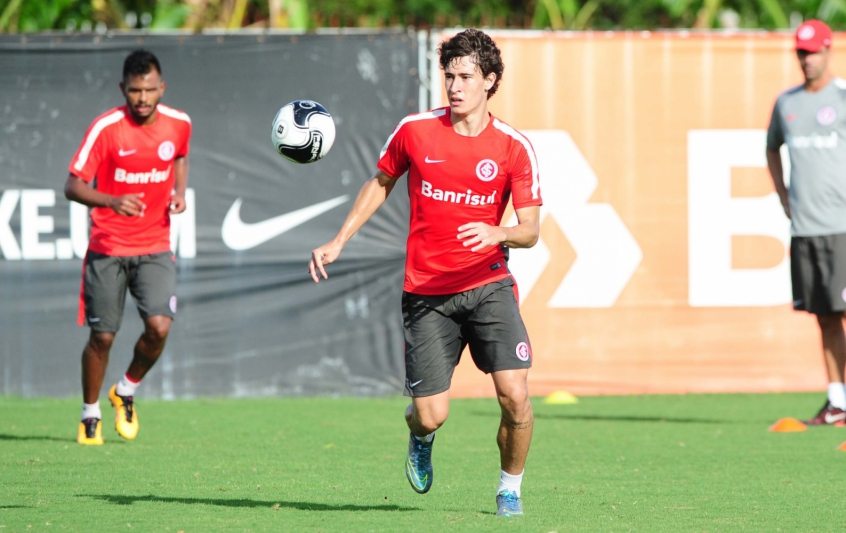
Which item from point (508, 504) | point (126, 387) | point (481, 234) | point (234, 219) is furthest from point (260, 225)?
point (481, 234)

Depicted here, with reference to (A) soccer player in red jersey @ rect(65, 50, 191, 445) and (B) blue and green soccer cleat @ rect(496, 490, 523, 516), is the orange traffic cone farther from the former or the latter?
(A) soccer player in red jersey @ rect(65, 50, 191, 445)

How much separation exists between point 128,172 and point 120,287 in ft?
2.60

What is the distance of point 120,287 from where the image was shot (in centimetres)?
813

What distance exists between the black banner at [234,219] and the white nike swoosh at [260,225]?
0.04ft

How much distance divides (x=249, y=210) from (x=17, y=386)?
2567mm

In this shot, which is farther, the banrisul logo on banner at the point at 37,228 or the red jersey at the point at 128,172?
the banrisul logo on banner at the point at 37,228

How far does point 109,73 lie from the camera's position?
10.4 meters

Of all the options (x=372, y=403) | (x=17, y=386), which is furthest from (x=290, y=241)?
(x=17, y=386)

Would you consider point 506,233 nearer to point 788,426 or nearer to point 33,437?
point 788,426

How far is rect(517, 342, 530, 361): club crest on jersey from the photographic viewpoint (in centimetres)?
543

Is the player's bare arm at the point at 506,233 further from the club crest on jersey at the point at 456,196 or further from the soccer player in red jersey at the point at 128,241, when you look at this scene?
the soccer player in red jersey at the point at 128,241

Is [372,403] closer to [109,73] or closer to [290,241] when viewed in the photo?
[290,241]

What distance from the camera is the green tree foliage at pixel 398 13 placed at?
16.1 meters

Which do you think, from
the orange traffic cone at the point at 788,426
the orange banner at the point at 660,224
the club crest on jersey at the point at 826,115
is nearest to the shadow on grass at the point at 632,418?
the orange traffic cone at the point at 788,426
